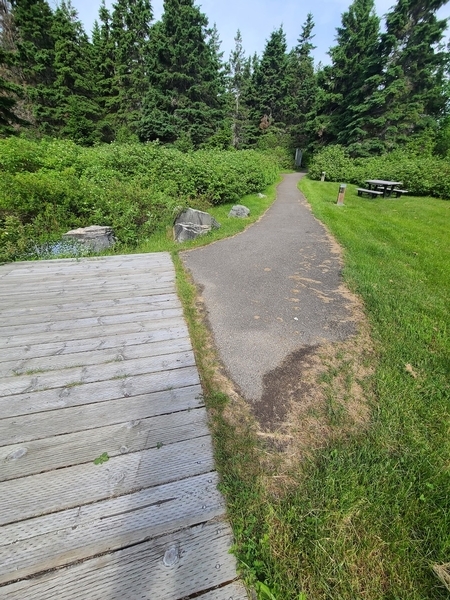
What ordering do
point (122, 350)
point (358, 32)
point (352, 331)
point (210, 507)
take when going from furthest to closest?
point (358, 32)
point (352, 331)
point (122, 350)
point (210, 507)

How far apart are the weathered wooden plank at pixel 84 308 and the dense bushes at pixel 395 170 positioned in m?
15.0

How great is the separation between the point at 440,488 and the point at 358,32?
117 feet

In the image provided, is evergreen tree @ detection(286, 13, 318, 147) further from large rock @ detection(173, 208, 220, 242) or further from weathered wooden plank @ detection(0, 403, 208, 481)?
weathered wooden plank @ detection(0, 403, 208, 481)

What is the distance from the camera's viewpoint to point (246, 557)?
3.87 feet

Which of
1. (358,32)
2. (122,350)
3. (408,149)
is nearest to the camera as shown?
A: (122,350)

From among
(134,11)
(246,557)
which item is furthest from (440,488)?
(134,11)

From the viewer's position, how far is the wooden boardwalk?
1.10m

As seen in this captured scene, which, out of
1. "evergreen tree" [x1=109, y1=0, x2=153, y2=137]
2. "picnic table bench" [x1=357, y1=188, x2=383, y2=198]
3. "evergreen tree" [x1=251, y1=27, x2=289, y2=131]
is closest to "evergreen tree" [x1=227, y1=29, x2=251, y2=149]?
"evergreen tree" [x1=251, y1=27, x2=289, y2=131]

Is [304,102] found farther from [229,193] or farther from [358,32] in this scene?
[229,193]

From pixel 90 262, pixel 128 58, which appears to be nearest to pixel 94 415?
pixel 90 262

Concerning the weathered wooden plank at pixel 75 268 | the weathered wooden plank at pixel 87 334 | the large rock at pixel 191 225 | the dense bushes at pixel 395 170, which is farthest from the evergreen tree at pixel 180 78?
the weathered wooden plank at pixel 87 334

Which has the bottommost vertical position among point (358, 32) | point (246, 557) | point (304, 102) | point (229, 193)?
point (246, 557)

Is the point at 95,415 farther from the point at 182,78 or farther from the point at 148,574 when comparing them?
the point at 182,78

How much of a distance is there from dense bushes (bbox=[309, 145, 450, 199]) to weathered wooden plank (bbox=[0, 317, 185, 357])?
1533 centimetres
